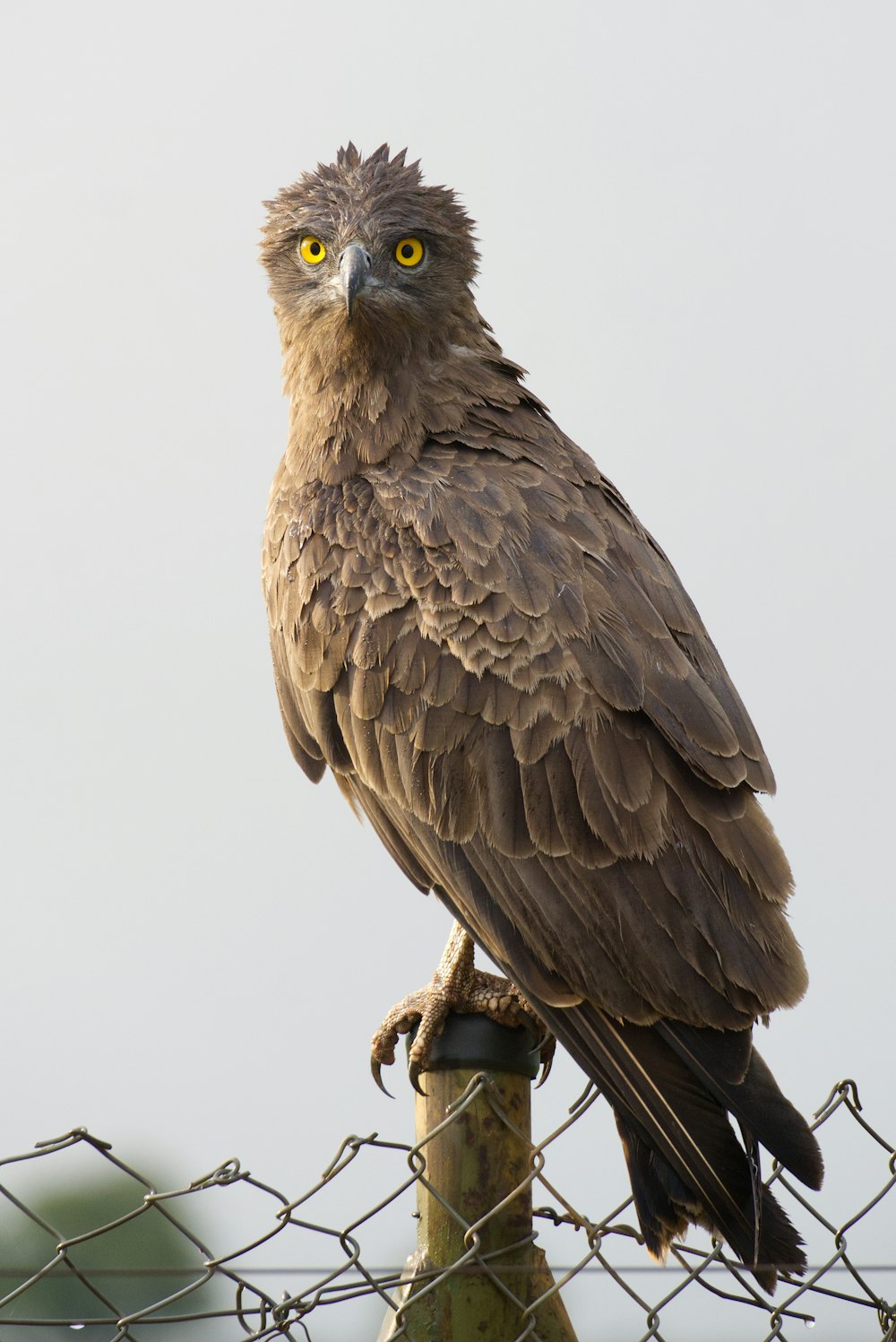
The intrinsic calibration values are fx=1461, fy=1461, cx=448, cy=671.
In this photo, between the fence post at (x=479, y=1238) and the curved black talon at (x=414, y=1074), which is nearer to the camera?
the fence post at (x=479, y=1238)

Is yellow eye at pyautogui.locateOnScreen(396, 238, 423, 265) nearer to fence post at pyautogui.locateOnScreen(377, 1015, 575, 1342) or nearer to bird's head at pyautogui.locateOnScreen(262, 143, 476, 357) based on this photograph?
bird's head at pyautogui.locateOnScreen(262, 143, 476, 357)

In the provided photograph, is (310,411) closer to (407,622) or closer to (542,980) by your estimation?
(407,622)

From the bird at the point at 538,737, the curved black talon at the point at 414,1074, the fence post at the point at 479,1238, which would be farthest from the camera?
the curved black talon at the point at 414,1074

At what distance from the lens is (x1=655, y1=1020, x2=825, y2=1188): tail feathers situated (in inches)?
119

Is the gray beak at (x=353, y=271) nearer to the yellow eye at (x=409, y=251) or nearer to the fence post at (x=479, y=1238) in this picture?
the yellow eye at (x=409, y=251)

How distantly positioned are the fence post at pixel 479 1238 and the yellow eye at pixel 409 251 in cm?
265

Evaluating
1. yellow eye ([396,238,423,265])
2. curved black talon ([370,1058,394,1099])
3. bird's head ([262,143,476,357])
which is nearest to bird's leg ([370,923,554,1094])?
curved black talon ([370,1058,394,1099])

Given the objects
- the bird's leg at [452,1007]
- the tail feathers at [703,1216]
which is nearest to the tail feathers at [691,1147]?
the tail feathers at [703,1216]

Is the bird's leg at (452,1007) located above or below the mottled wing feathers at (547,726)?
below

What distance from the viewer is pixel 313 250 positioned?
462 cm

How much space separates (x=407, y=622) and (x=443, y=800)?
1.56ft

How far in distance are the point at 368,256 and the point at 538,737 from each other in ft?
5.58

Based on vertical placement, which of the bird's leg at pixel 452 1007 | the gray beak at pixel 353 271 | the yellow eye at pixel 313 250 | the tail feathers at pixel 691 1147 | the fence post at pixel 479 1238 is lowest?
the fence post at pixel 479 1238

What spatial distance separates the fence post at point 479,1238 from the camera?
2824 mm
